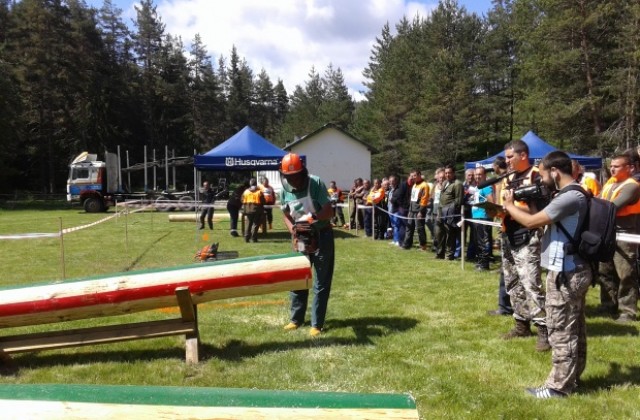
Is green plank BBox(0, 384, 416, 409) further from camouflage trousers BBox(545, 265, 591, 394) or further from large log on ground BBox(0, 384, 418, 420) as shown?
camouflage trousers BBox(545, 265, 591, 394)

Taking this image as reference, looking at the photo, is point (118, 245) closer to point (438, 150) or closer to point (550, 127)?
point (550, 127)

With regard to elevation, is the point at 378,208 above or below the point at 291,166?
below

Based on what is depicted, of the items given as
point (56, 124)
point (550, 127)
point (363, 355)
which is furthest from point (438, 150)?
point (363, 355)

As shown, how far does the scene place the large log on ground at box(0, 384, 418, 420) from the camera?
5.83 feet

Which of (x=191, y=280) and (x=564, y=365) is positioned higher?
(x=191, y=280)

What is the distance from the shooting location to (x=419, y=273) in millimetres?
9078

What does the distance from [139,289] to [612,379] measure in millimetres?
4119

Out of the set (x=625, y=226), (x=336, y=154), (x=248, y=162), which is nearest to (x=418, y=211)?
(x=248, y=162)

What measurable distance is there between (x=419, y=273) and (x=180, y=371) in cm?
557

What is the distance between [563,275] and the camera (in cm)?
359

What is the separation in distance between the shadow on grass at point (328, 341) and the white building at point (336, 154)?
3817 cm

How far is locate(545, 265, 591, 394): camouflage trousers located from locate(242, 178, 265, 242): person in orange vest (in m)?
10.8

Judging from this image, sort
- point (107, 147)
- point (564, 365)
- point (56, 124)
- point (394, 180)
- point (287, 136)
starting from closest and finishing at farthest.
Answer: point (564, 365) < point (394, 180) < point (56, 124) < point (107, 147) < point (287, 136)

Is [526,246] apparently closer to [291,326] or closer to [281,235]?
[291,326]
